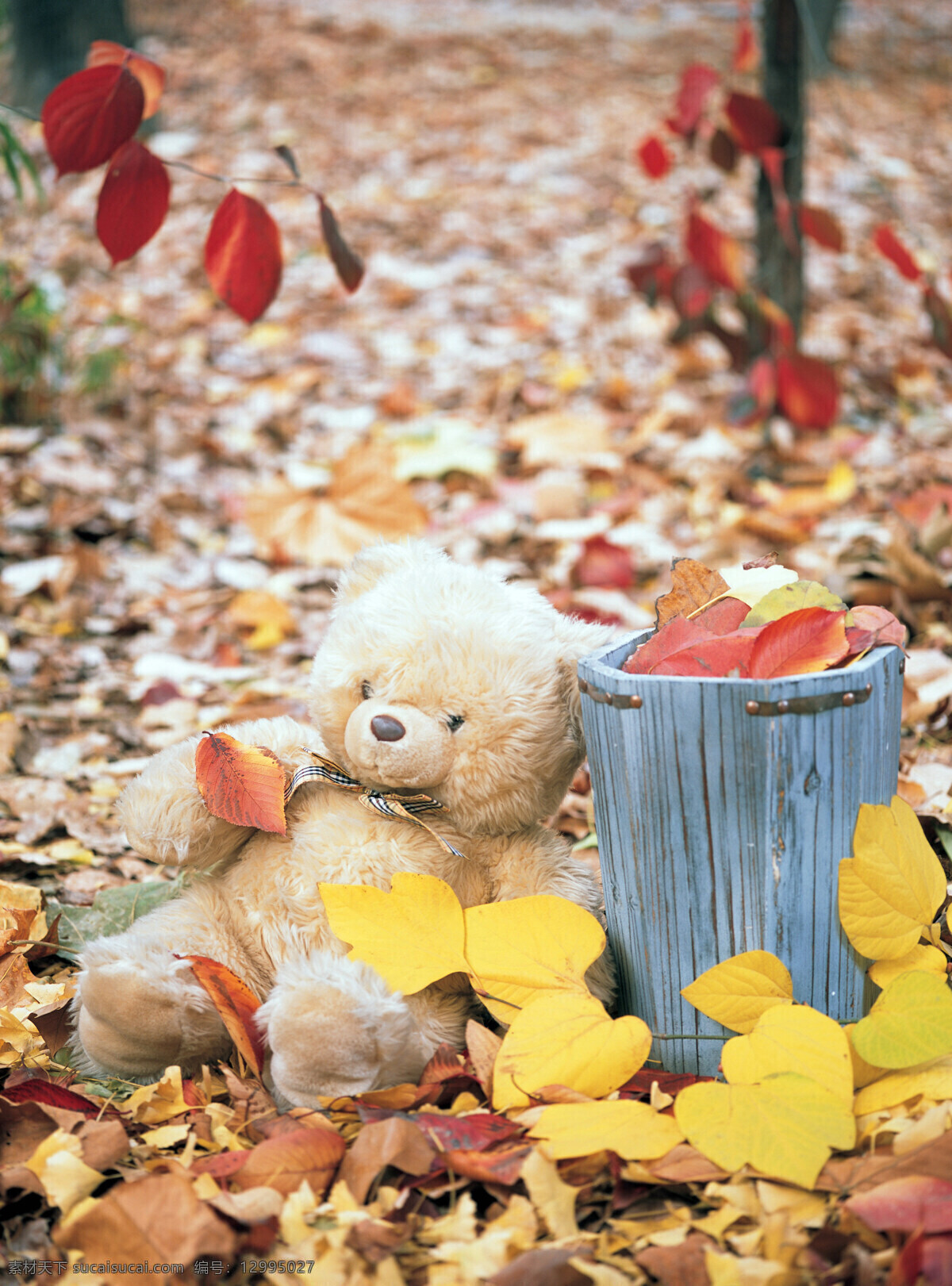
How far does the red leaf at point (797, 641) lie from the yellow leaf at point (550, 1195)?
555mm

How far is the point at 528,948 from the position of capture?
1.26m

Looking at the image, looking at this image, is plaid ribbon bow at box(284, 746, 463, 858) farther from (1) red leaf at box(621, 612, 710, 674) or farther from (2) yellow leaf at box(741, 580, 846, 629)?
(2) yellow leaf at box(741, 580, 846, 629)

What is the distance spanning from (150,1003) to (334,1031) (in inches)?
9.5

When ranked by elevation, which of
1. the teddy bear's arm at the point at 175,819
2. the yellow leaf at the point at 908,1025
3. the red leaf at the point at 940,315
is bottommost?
the yellow leaf at the point at 908,1025

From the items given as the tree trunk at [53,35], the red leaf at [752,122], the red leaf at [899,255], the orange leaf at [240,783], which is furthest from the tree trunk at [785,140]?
the tree trunk at [53,35]

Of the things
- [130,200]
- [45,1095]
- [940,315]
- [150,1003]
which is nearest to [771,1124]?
[150,1003]

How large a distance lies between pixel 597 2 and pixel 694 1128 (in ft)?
33.5

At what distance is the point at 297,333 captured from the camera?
466 centimetres

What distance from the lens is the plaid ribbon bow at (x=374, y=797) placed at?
1316 millimetres

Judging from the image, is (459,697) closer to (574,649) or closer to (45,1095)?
(574,649)

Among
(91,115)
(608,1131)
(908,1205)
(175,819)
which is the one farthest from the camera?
(91,115)

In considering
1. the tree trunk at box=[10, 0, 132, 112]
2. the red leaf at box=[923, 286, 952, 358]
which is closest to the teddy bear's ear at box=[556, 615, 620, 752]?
the red leaf at box=[923, 286, 952, 358]

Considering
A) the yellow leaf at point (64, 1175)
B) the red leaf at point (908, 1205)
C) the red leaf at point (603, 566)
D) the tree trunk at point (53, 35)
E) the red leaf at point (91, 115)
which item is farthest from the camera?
the tree trunk at point (53, 35)

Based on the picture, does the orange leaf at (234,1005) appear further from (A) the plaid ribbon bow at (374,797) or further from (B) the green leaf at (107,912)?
(B) the green leaf at (107,912)
